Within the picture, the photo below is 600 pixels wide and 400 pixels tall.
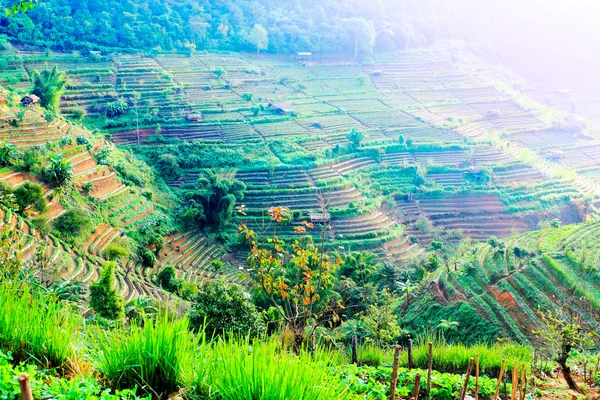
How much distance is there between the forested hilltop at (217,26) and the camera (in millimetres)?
46281

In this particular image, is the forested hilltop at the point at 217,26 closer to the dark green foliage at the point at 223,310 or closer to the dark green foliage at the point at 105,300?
the dark green foliage at the point at 105,300

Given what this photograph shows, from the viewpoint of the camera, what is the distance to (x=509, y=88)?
6500 centimetres

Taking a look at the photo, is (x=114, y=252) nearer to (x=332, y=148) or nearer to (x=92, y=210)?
(x=92, y=210)

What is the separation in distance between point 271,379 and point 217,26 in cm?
6262

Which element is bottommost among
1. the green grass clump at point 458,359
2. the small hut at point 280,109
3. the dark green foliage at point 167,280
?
the dark green foliage at point 167,280

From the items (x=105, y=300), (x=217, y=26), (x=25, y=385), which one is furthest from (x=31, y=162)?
(x=217, y=26)

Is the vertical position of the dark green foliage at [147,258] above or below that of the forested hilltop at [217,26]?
below

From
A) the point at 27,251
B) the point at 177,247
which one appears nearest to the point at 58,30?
the point at 177,247

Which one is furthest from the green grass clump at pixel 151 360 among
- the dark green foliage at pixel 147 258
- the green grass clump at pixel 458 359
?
the dark green foliage at pixel 147 258

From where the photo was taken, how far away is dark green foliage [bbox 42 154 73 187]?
1906 centimetres

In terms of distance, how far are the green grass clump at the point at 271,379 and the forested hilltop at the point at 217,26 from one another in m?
48.0

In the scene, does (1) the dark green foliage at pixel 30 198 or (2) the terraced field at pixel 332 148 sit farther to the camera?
(2) the terraced field at pixel 332 148

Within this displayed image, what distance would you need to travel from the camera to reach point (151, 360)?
9.80 ft

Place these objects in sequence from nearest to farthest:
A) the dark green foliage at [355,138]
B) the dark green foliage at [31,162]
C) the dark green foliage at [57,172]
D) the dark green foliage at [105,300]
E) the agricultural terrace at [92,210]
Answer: the dark green foliage at [105,300]
the agricultural terrace at [92,210]
the dark green foliage at [31,162]
the dark green foliage at [57,172]
the dark green foliage at [355,138]
